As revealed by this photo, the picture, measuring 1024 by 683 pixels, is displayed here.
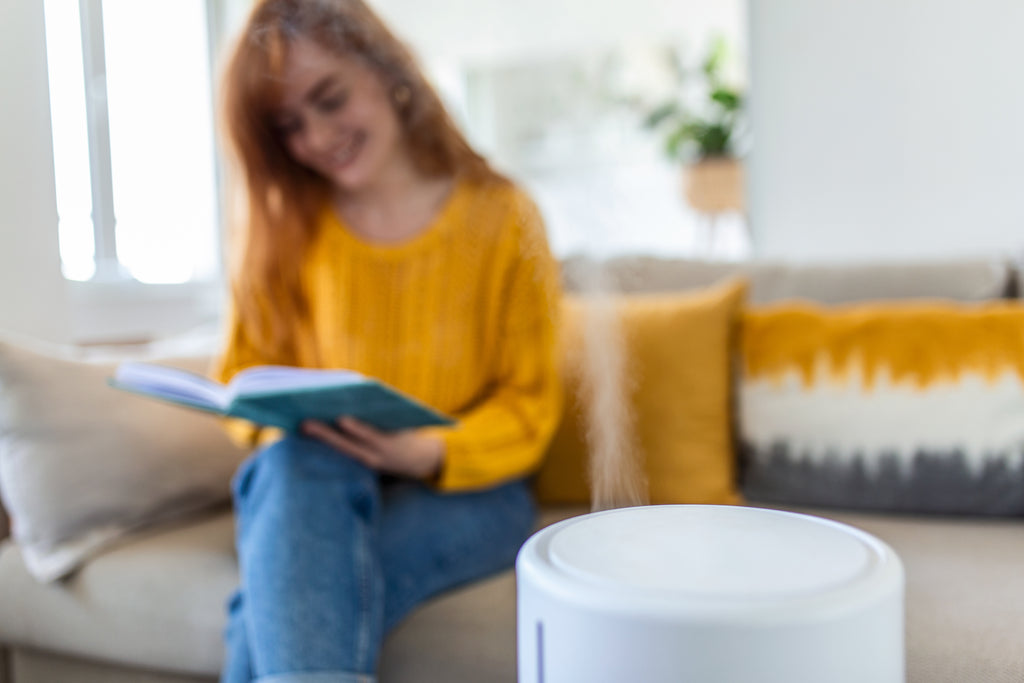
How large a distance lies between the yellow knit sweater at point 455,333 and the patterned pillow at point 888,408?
0.31 metres

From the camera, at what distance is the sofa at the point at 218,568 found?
77 centimetres

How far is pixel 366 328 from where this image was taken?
923 millimetres

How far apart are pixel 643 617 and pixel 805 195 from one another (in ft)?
5.78

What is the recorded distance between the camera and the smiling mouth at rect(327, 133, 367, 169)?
503 mm

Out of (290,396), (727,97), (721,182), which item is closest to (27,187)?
(290,396)

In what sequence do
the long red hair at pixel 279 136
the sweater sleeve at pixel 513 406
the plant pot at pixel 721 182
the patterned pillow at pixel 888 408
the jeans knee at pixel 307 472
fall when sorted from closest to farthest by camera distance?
the long red hair at pixel 279 136 < the jeans knee at pixel 307 472 < the sweater sleeve at pixel 513 406 < the patterned pillow at pixel 888 408 < the plant pot at pixel 721 182

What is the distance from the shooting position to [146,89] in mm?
524

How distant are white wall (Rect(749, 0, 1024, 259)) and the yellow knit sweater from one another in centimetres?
105

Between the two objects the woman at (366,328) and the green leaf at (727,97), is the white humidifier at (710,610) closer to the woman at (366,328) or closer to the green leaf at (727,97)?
the woman at (366,328)

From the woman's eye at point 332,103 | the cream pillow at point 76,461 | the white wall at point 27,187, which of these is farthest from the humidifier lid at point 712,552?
the cream pillow at point 76,461

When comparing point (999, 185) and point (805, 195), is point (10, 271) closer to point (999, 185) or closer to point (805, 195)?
point (805, 195)

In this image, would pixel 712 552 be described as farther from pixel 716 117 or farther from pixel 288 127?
pixel 716 117

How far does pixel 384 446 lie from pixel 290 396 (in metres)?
0.19

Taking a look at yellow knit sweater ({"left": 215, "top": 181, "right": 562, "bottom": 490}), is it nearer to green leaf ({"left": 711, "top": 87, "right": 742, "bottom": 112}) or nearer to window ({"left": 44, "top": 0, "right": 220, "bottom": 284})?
window ({"left": 44, "top": 0, "right": 220, "bottom": 284})
